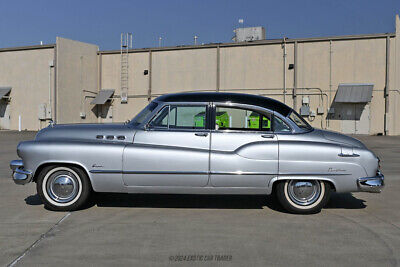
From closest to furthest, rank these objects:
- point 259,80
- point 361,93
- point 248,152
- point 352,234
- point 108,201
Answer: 1. point 352,234
2. point 248,152
3. point 108,201
4. point 361,93
5. point 259,80

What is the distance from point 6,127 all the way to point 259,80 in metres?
19.2

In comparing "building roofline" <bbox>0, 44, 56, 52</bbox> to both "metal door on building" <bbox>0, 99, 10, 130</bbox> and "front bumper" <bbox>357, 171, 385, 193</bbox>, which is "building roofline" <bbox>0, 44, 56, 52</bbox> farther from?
"front bumper" <bbox>357, 171, 385, 193</bbox>

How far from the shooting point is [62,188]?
19.5 ft

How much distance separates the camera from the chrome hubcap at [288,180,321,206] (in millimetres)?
5859

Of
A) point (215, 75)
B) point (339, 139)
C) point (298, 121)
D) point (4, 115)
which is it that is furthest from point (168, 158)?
point (4, 115)

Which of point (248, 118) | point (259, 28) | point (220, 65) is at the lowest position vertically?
point (248, 118)

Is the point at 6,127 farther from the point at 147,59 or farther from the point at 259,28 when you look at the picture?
the point at 259,28

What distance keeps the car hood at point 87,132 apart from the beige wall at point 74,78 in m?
25.5

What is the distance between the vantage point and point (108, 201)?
264 inches

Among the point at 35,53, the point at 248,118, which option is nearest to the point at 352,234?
the point at 248,118

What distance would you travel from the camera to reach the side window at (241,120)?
5.85 m

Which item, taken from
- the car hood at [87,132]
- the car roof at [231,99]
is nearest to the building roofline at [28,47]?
the car hood at [87,132]

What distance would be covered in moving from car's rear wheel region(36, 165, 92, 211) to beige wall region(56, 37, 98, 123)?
2567cm

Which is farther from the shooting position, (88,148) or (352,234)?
(88,148)
